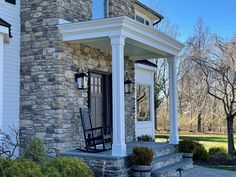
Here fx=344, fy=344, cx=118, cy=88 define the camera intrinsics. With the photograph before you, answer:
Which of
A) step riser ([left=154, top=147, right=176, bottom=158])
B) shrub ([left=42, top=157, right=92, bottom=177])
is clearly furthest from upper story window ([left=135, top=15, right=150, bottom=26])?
shrub ([left=42, top=157, right=92, bottom=177])

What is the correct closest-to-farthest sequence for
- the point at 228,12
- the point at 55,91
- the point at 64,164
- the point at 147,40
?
the point at 64,164, the point at 55,91, the point at 147,40, the point at 228,12

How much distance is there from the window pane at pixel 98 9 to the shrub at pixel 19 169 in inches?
220

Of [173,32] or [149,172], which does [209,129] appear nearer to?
[173,32]

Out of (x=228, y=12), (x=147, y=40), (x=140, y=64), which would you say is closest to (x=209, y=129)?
(x=228, y=12)

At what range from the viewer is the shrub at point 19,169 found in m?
5.24

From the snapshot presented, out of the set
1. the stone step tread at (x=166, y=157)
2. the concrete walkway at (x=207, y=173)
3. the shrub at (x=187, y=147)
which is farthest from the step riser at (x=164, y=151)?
the concrete walkway at (x=207, y=173)

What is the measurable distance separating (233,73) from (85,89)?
5820mm

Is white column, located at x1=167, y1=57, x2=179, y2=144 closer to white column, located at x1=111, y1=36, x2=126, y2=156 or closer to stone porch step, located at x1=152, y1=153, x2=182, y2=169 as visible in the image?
stone porch step, located at x1=152, y1=153, x2=182, y2=169

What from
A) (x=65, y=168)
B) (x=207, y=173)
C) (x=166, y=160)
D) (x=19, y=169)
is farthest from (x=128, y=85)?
(x=19, y=169)

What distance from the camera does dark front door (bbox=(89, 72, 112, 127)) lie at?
9.77 meters

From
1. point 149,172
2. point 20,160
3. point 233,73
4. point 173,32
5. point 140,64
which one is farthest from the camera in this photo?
point 173,32

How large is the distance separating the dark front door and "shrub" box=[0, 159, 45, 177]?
13.8 feet

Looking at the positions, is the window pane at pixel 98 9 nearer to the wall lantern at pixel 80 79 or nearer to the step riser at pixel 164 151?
the wall lantern at pixel 80 79

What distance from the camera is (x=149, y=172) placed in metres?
7.85
